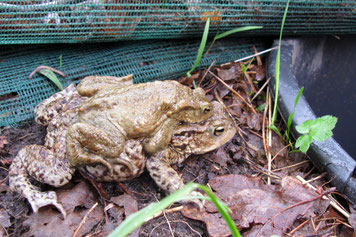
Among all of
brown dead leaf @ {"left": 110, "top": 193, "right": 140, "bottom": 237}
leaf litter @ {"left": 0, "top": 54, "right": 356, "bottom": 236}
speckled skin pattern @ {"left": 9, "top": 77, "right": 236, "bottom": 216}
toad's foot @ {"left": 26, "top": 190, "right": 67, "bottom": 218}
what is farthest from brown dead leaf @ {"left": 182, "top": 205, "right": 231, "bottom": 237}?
toad's foot @ {"left": 26, "top": 190, "right": 67, "bottom": 218}

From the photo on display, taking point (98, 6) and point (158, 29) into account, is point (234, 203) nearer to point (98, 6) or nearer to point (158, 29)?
point (158, 29)

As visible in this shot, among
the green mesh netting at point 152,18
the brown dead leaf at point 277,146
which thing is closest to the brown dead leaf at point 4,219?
the green mesh netting at point 152,18

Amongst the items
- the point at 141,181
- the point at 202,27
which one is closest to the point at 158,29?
the point at 202,27

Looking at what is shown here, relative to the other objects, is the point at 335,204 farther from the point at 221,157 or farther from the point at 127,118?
the point at 127,118

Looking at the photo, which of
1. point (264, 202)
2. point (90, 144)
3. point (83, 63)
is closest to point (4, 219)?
point (90, 144)

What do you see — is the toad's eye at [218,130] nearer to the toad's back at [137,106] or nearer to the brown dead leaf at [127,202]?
the toad's back at [137,106]

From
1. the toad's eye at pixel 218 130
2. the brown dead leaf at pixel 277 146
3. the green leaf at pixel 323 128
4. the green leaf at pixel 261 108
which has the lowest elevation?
the brown dead leaf at pixel 277 146

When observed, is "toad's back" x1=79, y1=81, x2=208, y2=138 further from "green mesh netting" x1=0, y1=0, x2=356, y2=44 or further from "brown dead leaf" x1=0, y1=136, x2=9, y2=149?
"green mesh netting" x1=0, y1=0, x2=356, y2=44
